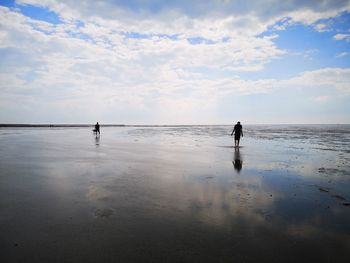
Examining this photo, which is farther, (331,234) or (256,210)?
(256,210)

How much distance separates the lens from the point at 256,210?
7.17 metres

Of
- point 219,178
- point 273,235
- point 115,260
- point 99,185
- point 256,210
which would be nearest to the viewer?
point 115,260

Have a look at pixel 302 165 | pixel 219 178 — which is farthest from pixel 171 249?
pixel 302 165

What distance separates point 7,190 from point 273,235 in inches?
336

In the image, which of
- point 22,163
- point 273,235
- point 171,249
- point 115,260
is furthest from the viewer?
point 22,163

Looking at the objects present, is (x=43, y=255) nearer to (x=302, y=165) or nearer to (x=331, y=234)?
(x=331, y=234)

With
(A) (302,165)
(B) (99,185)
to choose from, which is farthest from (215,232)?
(A) (302,165)

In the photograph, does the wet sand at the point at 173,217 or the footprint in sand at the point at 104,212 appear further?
the footprint in sand at the point at 104,212

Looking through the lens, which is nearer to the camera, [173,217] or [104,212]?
[173,217]

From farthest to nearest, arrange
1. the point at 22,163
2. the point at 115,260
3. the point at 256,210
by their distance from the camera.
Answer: the point at 22,163 → the point at 256,210 → the point at 115,260

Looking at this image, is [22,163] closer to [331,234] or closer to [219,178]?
[219,178]

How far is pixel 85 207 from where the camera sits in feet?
23.8

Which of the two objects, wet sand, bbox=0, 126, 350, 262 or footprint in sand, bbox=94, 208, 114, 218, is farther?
footprint in sand, bbox=94, 208, 114, 218

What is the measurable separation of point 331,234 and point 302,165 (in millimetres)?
10214
